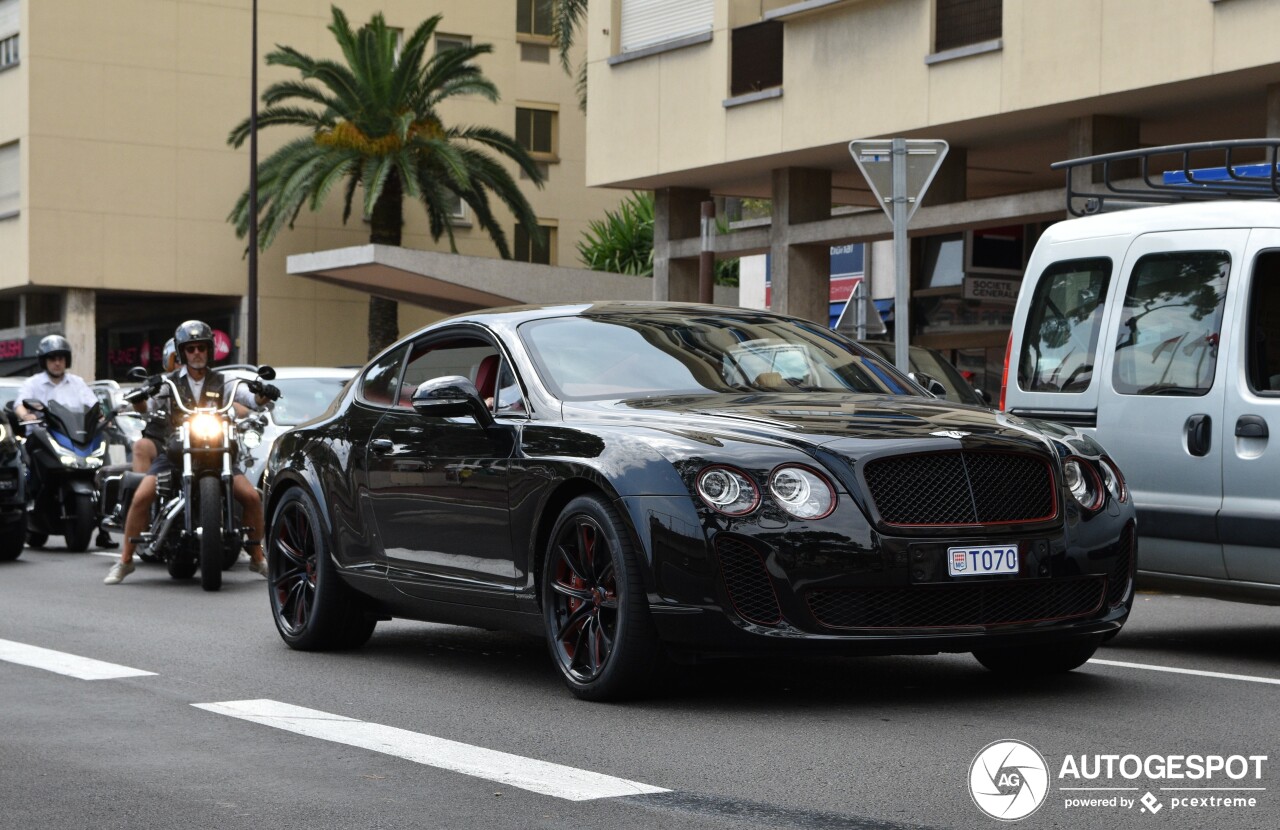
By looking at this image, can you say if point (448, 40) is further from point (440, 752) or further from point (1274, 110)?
point (440, 752)

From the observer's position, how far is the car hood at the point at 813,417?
283 inches

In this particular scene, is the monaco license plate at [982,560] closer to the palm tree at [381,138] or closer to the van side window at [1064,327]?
the van side window at [1064,327]

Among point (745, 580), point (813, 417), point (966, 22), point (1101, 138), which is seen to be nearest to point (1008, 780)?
point (745, 580)

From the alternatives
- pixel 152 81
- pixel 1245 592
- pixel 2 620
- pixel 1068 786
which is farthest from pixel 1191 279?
pixel 152 81

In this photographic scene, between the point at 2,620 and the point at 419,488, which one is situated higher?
the point at 419,488

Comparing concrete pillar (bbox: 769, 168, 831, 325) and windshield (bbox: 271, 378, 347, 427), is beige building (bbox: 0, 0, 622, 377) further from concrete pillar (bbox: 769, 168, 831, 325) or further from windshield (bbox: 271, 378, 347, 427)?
windshield (bbox: 271, 378, 347, 427)

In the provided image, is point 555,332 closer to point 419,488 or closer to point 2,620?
point 419,488

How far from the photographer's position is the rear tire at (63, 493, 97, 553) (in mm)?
17875

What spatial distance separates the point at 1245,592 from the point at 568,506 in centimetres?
320

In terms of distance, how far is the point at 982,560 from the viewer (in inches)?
280

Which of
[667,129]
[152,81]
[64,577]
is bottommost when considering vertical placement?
[64,577]

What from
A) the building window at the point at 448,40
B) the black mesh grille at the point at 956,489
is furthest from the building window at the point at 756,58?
the building window at the point at 448,40

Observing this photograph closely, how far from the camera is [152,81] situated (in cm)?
5272

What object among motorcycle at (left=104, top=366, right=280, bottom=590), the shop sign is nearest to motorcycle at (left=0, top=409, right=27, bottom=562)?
motorcycle at (left=104, top=366, right=280, bottom=590)
